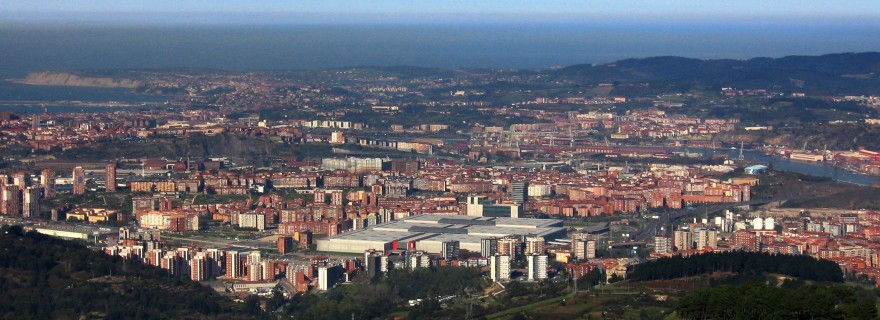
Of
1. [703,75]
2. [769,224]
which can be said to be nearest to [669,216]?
[769,224]

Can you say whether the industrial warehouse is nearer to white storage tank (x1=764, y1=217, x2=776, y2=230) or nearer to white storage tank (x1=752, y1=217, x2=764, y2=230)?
white storage tank (x1=752, y1=217, x2=764, y2=230)

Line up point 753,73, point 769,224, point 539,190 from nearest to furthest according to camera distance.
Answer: point 769,224
point 539,190
point 753,73

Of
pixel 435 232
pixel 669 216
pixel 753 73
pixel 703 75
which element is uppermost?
pixel 753 73

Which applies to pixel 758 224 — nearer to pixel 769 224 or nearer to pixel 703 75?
pixel 769 224

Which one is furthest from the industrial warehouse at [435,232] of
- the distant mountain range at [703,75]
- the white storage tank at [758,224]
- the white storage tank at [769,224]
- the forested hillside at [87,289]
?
the distant mountain range at [703,75]

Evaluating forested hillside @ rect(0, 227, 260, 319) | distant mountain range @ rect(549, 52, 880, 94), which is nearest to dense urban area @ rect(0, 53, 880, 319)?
forested hillside @ rect(0, 227, 260, 319)

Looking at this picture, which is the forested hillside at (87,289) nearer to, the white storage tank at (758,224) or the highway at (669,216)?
the highway at (669,216)

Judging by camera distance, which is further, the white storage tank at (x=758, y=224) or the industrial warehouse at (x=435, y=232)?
the white storage tank at (x=758, y=224)
